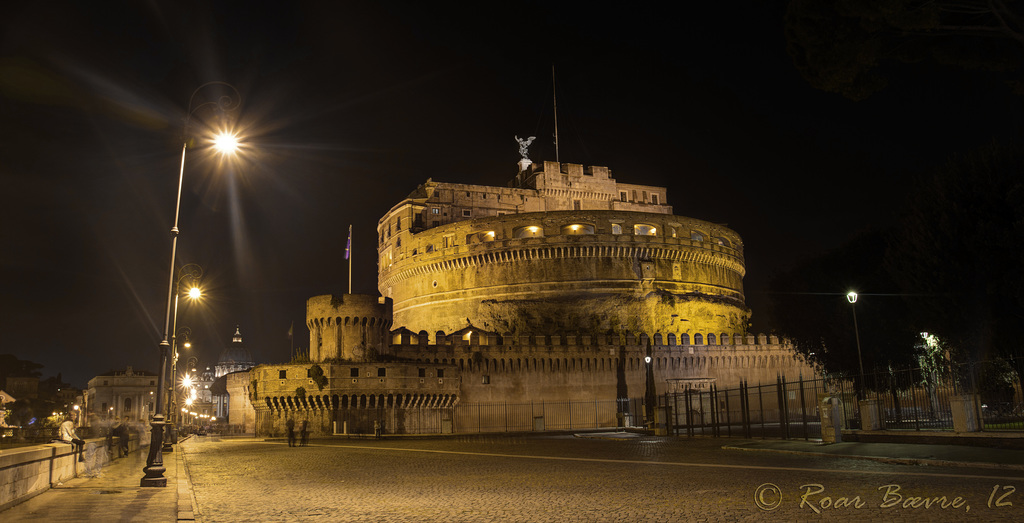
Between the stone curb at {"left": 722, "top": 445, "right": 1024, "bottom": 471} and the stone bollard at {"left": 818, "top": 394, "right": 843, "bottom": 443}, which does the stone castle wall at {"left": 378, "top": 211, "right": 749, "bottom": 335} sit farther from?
the stone curb at {"left": 722, "top": 445, "right": 1024, "bottom": 471}

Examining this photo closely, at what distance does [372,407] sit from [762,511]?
28.3 metres

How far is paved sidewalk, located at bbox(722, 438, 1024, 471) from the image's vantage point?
12.2m

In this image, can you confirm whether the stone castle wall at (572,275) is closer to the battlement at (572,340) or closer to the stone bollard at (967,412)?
the battlement at (572,340)

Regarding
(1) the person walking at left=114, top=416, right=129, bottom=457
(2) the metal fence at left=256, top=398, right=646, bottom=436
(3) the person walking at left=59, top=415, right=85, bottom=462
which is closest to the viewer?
(3) the person walking at left=59, top=415, right=85, bottom=462

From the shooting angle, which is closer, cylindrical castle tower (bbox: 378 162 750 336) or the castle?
the castle

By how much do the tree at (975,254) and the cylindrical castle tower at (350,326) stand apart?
24938 mm

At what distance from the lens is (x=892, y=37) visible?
14.9 meters

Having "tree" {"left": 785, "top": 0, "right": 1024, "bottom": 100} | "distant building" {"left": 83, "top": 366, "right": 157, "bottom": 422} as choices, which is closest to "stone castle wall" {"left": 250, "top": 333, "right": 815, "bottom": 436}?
"tree" {"left": 785, "top": 0, "right": 1024, "bottom": 100}

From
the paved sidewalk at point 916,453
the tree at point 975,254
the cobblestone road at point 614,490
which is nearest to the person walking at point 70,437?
the cobblestone road at point 614,490

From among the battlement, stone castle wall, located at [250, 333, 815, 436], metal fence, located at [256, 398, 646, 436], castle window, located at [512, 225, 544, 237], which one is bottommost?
metal fence, located at [256, 398, 646, 436]

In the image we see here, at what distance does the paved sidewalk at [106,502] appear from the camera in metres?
8.27

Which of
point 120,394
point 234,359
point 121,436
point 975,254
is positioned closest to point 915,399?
point 975,254

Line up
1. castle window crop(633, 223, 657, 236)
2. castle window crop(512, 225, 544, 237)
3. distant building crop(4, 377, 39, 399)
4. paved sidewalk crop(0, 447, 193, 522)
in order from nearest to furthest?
paved sidewalk crop(0, 447, 193, 522), castle window crop(512, 225, 544, 237), castle window crop(633, 223, 657, 236), distant building crop(4, 377, 39, 399)

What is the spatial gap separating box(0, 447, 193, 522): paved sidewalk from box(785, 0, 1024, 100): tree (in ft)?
45.4
